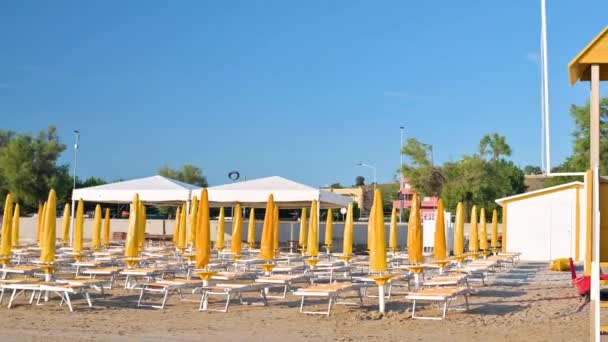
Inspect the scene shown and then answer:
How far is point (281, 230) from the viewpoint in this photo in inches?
1454

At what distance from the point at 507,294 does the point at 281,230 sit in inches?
879

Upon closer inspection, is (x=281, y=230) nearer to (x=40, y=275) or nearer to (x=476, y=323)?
(x=40, y=275)

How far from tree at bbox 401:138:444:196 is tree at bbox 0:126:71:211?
22.2 m

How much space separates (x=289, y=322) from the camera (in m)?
11.1

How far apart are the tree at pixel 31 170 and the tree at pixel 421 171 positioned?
2218cm

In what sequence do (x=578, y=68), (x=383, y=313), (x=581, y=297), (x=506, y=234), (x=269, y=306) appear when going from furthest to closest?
(x=506, y=234), (x=581, y=297), (x=269, y=306), (x=383, y=313), (x=578, y=68)

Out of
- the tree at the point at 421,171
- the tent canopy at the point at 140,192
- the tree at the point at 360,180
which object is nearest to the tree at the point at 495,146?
the tree at the point at 421,171

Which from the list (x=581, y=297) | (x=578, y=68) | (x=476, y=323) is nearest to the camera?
(x=578, y=68)

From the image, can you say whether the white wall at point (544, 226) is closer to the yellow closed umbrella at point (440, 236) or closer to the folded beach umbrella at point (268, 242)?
the yellow closed umbrella at point (440, 236)

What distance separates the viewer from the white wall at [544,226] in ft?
93.8

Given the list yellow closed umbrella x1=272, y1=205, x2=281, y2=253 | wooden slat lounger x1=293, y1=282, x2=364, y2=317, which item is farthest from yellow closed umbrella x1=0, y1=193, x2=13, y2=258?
wooden slat lounger x1=293, y1=282, x2=364, y2=317

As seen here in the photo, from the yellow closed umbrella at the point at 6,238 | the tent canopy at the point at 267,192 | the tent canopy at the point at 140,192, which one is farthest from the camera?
the tent canopy at the point at 140,192

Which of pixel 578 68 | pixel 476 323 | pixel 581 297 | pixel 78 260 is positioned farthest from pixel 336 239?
pixel 578 68

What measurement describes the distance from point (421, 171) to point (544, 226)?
2153 centimetres
